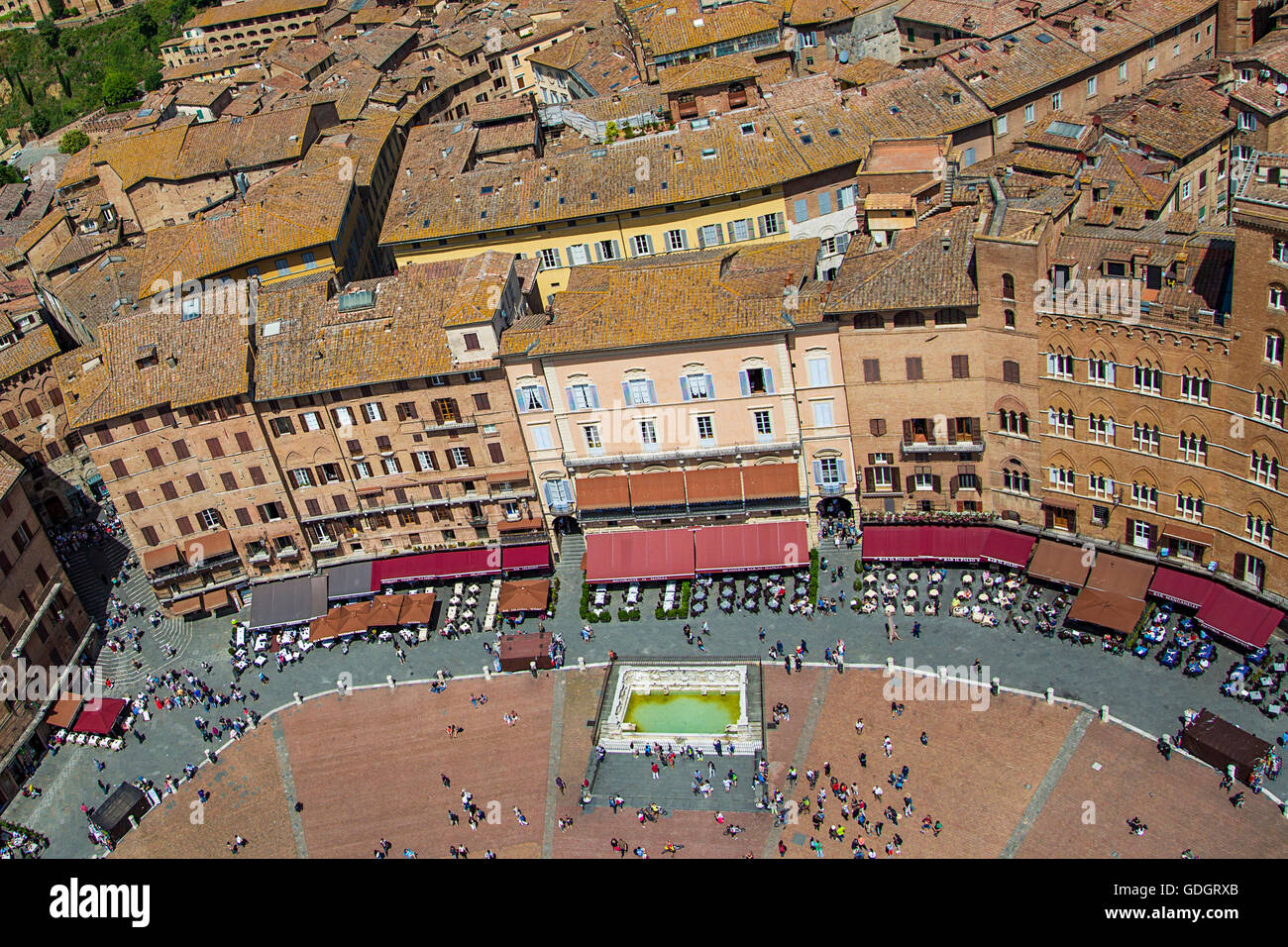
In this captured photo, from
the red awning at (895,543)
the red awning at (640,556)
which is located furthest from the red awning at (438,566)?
the red awning at (895,543)

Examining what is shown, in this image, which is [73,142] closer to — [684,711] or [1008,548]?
[684,711]

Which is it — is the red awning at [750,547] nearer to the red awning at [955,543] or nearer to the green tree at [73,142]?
the red awning at [955,543]

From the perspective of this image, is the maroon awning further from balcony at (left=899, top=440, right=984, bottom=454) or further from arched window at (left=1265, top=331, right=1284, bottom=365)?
arched window at (left=1265, top=331, right=1284, bottom=365)

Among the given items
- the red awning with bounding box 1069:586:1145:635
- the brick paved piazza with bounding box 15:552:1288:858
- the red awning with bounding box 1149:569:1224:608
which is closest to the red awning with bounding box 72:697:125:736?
the brick paved piazza with bounding box 15:552:1288:858

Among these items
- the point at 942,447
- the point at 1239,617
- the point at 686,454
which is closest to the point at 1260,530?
the point at 1239,617

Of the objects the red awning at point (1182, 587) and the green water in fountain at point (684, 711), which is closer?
the red awning at point (1182, 587)

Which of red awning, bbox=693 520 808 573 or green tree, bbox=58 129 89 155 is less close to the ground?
green tree, bbox=58 129 89 155
